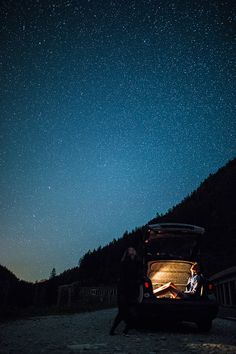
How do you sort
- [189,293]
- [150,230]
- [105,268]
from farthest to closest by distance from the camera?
[105,268] → [150,230] → [189,293]

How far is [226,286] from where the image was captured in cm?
880

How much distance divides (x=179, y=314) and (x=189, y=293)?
0.62m

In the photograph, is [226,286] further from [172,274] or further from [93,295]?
[93,295]

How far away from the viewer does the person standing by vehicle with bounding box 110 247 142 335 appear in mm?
6488

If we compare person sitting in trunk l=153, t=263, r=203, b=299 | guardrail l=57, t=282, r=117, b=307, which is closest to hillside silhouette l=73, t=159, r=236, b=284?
person sitting in trunk l=153, t=263, r=203, b=299

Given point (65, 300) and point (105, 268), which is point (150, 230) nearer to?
point (65, 300)

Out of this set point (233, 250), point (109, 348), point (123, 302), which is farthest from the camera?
point (233, 250)

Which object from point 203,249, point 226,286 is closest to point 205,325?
point 226,286

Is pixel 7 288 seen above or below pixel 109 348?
above

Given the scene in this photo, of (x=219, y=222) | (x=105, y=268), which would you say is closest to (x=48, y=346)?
(x=219, y=222)

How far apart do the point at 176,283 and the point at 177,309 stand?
6.51ft

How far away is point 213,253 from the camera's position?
2181 cm

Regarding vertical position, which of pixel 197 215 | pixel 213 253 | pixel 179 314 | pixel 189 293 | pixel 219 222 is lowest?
pixel 179 314

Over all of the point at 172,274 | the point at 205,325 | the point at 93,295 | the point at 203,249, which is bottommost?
the point at 205,325
